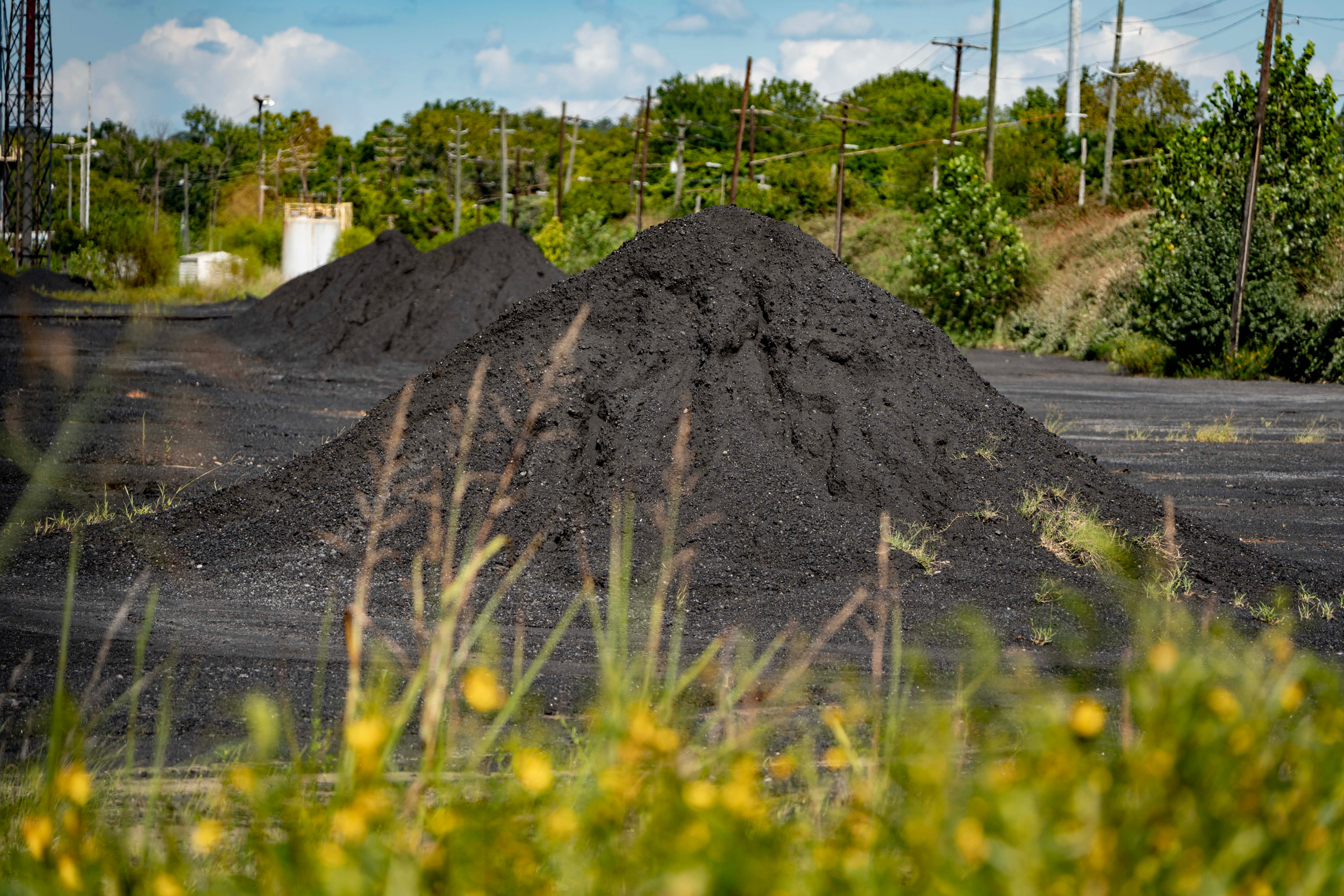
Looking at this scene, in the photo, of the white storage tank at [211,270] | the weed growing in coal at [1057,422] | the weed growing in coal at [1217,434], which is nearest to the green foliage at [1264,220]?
the weed growing in coal at [1057,422]

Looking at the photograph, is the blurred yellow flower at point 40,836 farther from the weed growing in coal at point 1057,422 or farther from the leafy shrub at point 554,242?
the leafy shrub at point 554,242

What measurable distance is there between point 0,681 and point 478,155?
8533cm

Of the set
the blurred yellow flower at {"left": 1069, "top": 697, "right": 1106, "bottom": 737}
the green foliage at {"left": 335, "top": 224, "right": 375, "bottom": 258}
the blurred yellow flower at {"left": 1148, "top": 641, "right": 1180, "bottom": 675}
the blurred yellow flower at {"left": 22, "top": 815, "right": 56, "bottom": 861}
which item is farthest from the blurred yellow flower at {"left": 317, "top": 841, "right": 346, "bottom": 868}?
the green foliage at {"left": 335, "top": 224, "right": 375, "bottom": 258}

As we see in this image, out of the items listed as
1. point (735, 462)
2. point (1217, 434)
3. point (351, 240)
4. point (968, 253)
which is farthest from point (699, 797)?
point (351, 240)

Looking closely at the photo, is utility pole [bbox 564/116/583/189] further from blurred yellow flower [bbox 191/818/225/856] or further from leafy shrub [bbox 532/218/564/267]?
blurred yellow flower [bbox 191/818/225/856]

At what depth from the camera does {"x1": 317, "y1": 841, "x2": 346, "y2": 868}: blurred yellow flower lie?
146 centimetres

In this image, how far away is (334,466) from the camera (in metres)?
7.56

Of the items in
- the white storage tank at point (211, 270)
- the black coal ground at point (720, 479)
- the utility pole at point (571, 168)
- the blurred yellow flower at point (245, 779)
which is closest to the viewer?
the blurred yellow flower at point (245, 779)

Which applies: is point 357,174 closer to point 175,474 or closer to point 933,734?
point 175,474

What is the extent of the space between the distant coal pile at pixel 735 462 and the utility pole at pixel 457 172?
34129mm

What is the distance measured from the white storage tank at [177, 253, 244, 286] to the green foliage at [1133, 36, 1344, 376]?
3148cm

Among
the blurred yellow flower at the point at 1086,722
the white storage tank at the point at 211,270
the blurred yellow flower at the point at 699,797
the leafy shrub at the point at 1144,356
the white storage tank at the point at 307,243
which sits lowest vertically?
the blurred yellow flower at the point at 699,797

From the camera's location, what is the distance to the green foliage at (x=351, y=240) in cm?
4369

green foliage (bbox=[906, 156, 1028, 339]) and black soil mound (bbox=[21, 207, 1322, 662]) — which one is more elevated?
green foliage (bbox=[906, 156, 1028, 339])
